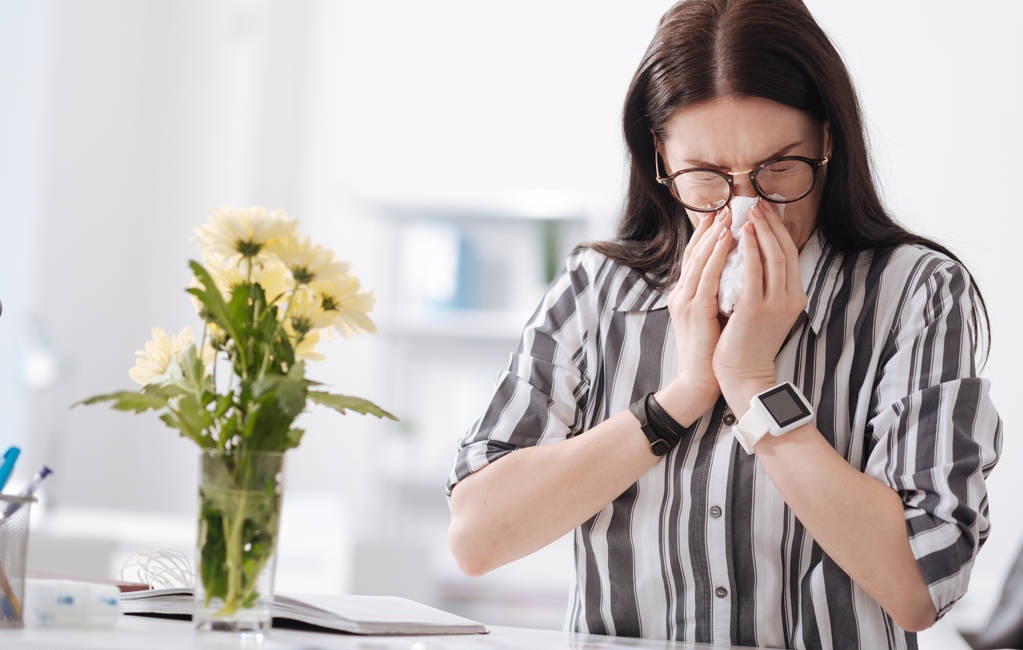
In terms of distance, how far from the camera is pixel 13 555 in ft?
3.16

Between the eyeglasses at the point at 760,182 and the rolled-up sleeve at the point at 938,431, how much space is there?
0.17 m

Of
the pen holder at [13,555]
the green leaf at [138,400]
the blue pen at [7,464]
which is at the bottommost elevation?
the pen holder at [13,555]

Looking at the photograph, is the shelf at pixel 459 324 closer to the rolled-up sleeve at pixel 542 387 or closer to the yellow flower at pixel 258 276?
the rolled-up sleeve at pixel 542 387

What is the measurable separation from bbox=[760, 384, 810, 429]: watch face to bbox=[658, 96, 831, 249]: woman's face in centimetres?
24

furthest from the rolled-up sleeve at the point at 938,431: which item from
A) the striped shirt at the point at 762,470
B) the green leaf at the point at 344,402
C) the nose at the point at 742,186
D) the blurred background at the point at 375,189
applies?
the blurred background at the point at 375,189

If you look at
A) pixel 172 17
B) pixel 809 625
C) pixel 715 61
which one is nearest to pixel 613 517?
pixel 809 625

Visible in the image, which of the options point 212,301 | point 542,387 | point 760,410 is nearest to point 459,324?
point 542,387

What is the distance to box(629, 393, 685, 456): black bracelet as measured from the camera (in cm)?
121

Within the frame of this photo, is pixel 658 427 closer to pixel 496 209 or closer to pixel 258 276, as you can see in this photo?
pixel 258 276

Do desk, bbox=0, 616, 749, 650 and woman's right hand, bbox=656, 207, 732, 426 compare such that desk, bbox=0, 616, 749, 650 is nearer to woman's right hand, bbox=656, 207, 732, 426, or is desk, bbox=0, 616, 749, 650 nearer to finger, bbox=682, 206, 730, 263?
woman's right hand, bbox=656, 207, 732, 426

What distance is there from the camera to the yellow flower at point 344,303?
3.07 feet

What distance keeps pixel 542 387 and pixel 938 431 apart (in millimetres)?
439

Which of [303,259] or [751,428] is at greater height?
[303,259]

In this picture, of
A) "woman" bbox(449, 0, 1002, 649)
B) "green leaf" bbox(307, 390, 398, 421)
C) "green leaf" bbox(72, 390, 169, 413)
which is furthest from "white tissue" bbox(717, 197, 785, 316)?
"green leaf" bbox(72, 390, 169, 413)
